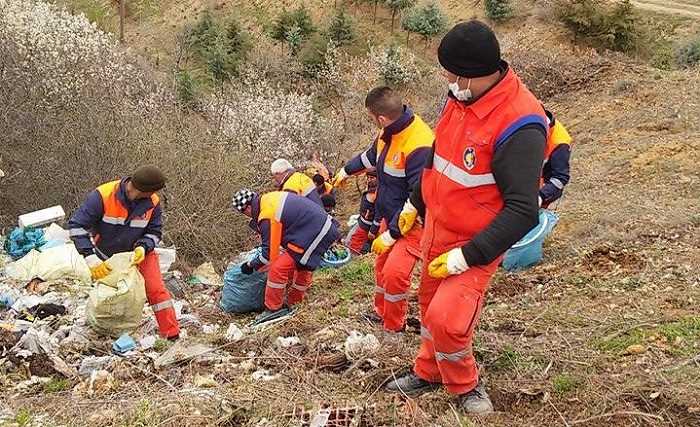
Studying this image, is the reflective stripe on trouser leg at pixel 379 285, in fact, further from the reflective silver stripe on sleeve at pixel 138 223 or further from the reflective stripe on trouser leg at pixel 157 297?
the reflective silver stripe on sleeve at pixel 138 223

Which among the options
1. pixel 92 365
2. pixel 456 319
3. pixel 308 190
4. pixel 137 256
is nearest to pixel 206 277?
pixel 308 190

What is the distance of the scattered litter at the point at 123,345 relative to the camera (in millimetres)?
4875

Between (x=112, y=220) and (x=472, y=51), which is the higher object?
(x=472, y=51)

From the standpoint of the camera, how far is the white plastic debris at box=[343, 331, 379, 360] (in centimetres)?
399

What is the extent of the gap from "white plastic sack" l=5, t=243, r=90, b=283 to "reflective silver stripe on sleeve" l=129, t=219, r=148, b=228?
1.60 metres

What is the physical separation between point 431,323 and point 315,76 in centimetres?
2078

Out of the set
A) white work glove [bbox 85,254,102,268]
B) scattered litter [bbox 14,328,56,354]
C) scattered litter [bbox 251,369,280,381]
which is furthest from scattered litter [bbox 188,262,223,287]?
scattered litter [bbox 251,369,280,381]

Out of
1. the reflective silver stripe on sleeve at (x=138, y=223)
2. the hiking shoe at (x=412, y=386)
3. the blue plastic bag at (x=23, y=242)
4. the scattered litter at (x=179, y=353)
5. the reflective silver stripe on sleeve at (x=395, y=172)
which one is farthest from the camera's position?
the blue plastic bag at (x=23, y=242)

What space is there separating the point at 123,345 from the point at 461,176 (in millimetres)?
3077

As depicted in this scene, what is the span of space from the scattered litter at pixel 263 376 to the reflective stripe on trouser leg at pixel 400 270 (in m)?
0.91

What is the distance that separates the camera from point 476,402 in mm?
3170

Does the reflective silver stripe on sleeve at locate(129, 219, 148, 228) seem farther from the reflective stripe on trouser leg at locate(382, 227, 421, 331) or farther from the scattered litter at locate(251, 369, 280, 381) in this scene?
the reflective stripe on trouser leg at locate(382, 227, 421, 331)

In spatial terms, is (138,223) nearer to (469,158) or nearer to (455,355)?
(455,355)

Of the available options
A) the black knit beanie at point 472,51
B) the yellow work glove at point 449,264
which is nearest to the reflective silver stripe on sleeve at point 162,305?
the yellow work glove at point 449,264
